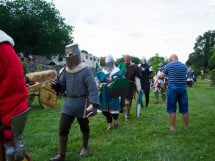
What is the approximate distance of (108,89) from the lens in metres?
9.27

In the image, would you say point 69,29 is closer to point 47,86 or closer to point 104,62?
point 47,86

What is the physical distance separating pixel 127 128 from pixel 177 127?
116 centimetres

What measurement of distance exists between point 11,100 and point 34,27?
43.2 meters

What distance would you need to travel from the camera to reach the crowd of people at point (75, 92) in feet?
11.6

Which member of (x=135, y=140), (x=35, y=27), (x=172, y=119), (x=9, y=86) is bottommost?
(x=135, y=140)

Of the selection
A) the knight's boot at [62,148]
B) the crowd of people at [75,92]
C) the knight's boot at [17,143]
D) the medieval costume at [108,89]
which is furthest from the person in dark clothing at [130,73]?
the knight's boot at [17,143]

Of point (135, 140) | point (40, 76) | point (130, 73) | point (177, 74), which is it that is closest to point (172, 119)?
point (177, 74)

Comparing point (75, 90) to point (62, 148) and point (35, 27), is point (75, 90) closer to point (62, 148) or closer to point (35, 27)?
point (62, 148)

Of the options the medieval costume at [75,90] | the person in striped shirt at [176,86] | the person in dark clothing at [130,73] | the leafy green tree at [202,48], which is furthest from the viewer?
the leafy green tree at [202,48]

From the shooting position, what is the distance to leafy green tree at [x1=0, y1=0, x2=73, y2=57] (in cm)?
Answer: 4512

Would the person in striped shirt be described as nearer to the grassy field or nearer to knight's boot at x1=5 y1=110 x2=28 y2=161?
the grassy field

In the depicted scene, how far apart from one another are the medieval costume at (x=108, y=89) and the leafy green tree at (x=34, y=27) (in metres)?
36.2

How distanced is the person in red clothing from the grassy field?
3112mm

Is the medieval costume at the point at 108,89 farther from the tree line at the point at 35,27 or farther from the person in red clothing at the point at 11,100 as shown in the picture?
the tree line at the point at 35,27
